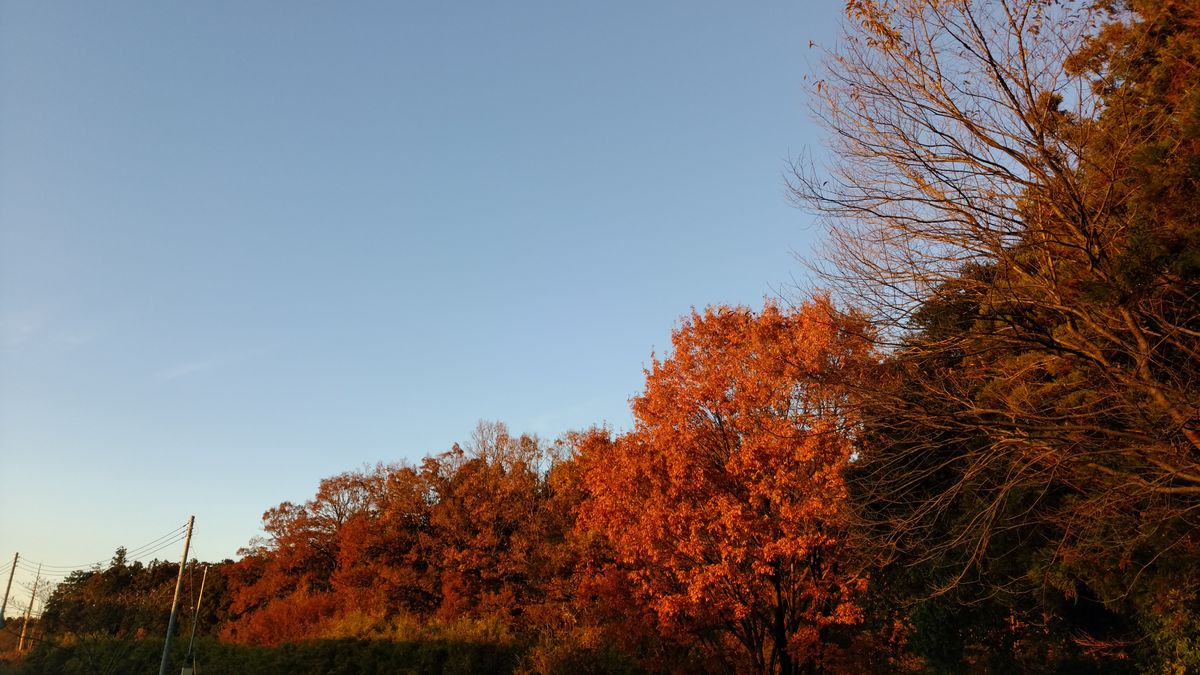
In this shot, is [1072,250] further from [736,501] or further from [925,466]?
[736,501]

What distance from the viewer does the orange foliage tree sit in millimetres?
16594

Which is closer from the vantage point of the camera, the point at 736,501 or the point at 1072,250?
the point at 1072,250

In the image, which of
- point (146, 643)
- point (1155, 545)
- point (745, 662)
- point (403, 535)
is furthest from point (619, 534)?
point (146, 643)

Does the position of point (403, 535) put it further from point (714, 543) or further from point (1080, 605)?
point (1080, 605)

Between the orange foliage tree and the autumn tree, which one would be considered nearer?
the autumn tree

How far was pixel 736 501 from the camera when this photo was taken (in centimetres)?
1741

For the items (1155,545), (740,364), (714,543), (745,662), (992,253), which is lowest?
(745,662)

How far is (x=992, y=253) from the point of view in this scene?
762 centimetres

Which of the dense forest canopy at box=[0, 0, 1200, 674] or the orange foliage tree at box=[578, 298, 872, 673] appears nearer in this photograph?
the dense forest canopy at box=[0, 0, 1200, 674]

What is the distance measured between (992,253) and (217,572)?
61.1m

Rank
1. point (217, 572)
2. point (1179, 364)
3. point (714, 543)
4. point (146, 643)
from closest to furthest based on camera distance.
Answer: point (1179, 364)
point (714, 543)
point (146, 643)
point (217, 572)

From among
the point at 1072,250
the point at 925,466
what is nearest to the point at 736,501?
the point at 925,466

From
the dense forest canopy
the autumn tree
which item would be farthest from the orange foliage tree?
the autumn tree

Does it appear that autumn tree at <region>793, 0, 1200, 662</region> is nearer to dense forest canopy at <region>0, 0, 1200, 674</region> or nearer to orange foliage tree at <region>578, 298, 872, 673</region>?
dense forest canopy at <region>0, 0, 1200, 674</region>
